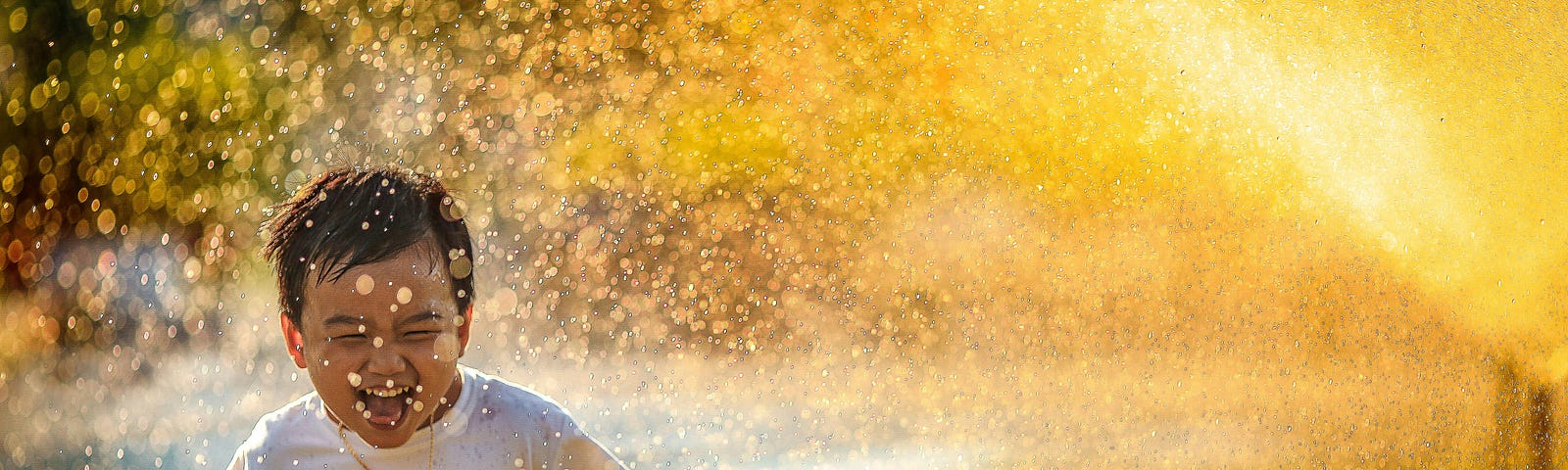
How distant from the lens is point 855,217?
614 cm

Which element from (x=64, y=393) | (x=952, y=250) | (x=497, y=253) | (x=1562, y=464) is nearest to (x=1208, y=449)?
(x=1562, y=464)

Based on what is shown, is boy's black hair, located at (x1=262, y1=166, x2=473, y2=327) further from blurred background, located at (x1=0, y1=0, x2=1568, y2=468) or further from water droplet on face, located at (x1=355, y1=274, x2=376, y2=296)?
blurred background, located at (x1=0, y1=0, x2=1568, y2=468)

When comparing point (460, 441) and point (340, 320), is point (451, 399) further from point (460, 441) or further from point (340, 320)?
point (340, 320)

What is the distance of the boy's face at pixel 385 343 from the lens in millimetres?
1690

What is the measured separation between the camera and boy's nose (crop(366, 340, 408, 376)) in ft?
5.51

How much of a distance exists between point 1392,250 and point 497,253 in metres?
3.59

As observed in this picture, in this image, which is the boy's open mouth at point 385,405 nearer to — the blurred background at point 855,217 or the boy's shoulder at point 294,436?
the boy's shoulder at point 294,436

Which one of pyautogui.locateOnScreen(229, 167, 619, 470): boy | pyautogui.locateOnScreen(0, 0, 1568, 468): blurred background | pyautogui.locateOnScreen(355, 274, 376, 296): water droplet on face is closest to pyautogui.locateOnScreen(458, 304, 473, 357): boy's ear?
pyautogui.locateOnScreen(229, 167, 619, 470): boy

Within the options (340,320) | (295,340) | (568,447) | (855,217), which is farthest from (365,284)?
(855,217)

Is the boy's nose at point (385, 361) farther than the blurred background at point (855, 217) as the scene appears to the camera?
No

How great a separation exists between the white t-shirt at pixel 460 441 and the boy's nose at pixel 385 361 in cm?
10

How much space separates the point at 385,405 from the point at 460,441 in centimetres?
10

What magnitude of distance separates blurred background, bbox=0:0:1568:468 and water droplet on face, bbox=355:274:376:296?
128 cm

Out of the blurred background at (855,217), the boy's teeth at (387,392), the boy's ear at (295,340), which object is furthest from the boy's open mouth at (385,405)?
the blurred background at (855,217)
